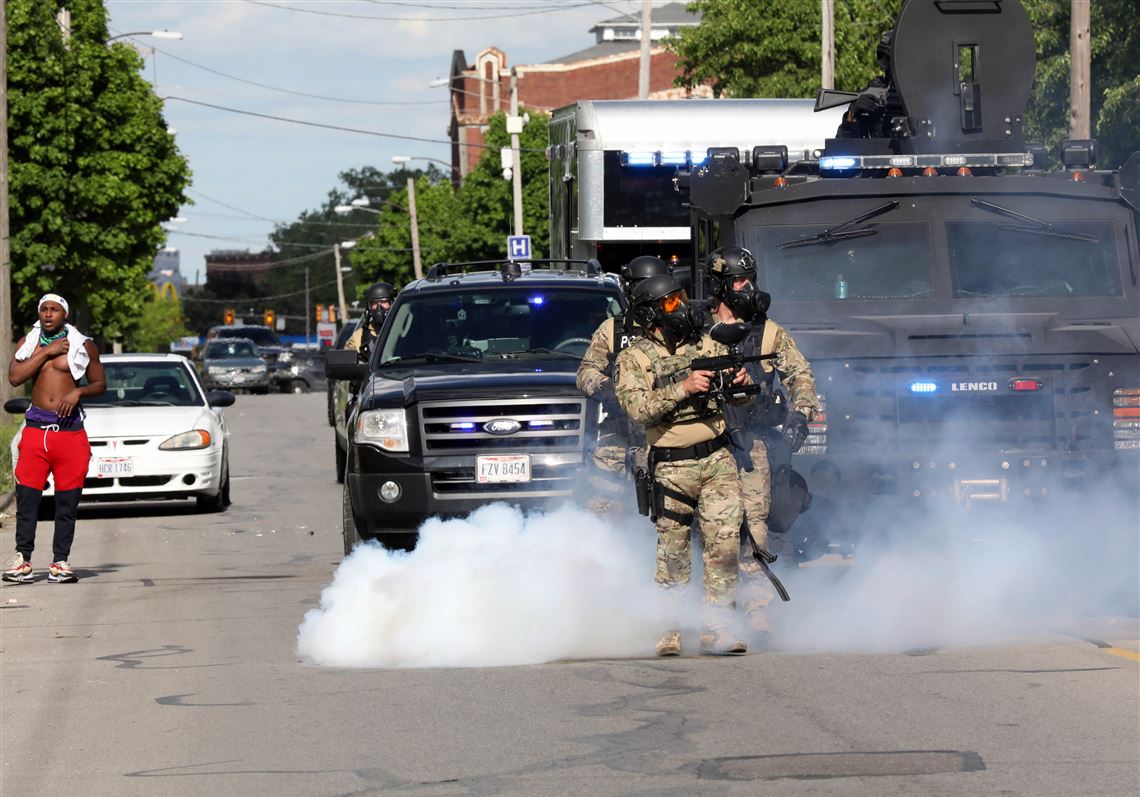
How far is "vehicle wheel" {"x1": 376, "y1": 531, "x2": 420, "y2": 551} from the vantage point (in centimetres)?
1165

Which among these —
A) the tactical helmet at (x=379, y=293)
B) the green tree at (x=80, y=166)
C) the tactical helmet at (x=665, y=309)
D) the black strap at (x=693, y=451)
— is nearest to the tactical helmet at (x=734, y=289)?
the tactical helmet at (x=665, y=309)

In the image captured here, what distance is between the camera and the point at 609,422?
11.4m

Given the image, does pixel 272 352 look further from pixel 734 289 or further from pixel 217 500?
pixel 734 289

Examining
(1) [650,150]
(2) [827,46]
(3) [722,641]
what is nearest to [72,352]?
(3) [722,641]

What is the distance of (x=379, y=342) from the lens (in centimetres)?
1301

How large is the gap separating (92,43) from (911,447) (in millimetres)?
36622

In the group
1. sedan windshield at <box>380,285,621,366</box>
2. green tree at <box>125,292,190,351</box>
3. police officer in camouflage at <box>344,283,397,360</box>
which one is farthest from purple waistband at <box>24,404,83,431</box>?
green tree at <box>125,292,190,351</box>

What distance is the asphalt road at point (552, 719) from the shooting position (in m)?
7.01

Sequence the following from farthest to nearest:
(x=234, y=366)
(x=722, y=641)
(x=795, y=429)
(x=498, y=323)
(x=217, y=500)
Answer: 1. (x=234, y=366)
2. (x=217, y=500)
3. (x=498, y=323)
4. (x=795, y=429)
5. (x=722, y=641)

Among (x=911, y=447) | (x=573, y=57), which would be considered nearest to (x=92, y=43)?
(x=911, y=447)

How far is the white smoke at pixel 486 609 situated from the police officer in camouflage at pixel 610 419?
0.86 metres

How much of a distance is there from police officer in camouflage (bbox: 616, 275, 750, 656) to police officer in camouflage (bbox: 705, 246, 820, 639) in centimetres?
25

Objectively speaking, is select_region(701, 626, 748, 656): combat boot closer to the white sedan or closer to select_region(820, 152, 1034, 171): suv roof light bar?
select_region(820, 152, 1034, 171): suv roof light bar

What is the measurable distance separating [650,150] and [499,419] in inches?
374
